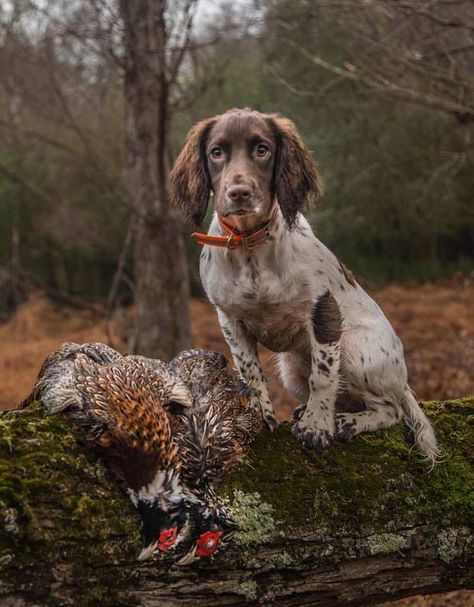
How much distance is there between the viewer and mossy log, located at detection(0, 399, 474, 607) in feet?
8.77

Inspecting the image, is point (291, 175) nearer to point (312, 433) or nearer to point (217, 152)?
point (217, 152)

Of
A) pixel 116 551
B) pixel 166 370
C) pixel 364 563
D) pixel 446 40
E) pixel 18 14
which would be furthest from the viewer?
pixel 18 14

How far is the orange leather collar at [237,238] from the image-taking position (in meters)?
3.72

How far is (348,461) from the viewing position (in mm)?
3543

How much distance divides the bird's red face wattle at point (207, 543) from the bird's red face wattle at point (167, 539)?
0.34 ft

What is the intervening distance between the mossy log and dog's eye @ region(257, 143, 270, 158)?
55.2 inches

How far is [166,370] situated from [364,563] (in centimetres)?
121

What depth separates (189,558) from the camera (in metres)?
2.83

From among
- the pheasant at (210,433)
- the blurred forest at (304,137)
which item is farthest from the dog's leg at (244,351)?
the blurred forest at (304,137)

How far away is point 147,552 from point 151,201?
5.01 meters

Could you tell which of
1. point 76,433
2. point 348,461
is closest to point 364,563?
point 348,461

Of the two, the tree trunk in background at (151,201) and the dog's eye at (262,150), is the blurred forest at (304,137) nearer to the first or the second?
the tree trunk in background at (151,201)

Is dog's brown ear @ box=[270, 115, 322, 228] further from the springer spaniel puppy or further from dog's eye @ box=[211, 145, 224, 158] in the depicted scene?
dog's eye @ box=[211, 145, 224, 158]

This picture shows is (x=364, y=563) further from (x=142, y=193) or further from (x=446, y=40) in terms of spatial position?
(x=446, y=40)
